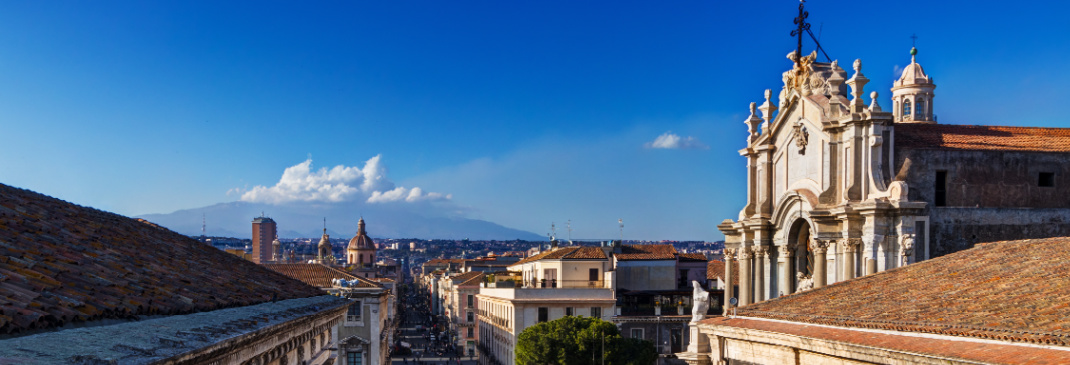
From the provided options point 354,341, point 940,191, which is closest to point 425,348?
point 354,341

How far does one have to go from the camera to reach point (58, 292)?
8.42 m

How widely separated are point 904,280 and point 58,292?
53.3 feet

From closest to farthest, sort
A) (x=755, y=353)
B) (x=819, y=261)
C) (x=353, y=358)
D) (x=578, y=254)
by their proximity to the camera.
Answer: (x=755, y=353), (x=819, y=261), (x=353, y=358), (x=578, y=254)

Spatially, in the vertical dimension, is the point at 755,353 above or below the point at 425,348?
above

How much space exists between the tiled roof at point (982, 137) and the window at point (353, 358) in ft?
95.2

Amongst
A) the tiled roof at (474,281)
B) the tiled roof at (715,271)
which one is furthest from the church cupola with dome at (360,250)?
the tiled roof at (715,271)

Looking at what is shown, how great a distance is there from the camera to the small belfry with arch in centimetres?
2689

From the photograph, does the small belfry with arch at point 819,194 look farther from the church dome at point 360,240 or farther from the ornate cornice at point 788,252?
the church dome at point 360,240

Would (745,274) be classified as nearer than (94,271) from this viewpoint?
No

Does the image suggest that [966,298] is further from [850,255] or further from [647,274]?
[647,274]

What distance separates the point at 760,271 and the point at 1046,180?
1032 centimetres

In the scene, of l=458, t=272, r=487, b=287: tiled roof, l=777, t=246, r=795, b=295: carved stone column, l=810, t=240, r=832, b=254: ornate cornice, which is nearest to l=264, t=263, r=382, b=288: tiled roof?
l=777, t=246, r=795, b=295: carved stone column

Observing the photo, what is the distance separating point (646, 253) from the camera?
78438mm

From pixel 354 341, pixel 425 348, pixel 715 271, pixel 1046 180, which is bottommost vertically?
pixel 425 348
